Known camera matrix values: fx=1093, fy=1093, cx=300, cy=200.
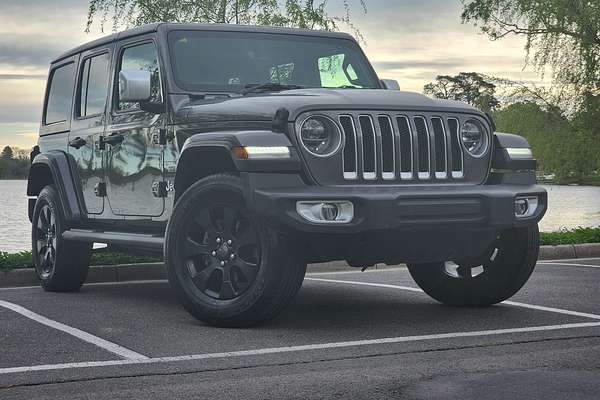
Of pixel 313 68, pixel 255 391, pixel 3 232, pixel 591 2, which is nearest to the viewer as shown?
pixel 255 391

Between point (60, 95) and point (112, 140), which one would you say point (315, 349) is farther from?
point (60, 95)

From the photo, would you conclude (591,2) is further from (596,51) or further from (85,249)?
(85,249)

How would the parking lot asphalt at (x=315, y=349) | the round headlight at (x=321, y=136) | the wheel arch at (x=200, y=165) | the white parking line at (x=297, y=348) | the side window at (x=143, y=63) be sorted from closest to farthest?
1. the parking lot asphalt at (x=315, y=349)
2. the white parking line at (x=297, y=348)
3. the round headlight at (x=321, y=136)
4. the wheel arch at (x=200, y=165)
5. the side window at (x=143, y=63)

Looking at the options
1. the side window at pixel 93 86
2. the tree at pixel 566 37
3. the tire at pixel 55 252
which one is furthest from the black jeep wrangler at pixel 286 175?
the tree at pixel 566 37

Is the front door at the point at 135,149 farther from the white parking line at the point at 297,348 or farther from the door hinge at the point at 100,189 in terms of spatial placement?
the white parking line at the point at 297,348

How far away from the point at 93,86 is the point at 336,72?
7.67 feet

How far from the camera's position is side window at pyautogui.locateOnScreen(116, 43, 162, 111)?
8.68 meters

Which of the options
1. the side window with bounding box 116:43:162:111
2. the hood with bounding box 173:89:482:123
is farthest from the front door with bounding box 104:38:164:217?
the hood with bounding box 173:89:482:123

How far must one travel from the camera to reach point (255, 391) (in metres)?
5.36

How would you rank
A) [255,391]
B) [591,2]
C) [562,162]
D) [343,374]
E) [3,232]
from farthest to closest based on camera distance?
[3,232]
[562,162]
[591,2]
[343,374]
[255,391]

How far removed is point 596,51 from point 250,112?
1009 inches

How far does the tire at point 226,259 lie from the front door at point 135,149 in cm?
96

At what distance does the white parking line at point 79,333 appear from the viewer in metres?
6.50

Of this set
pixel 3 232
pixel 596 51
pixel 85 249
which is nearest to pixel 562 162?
pixel 596 51
